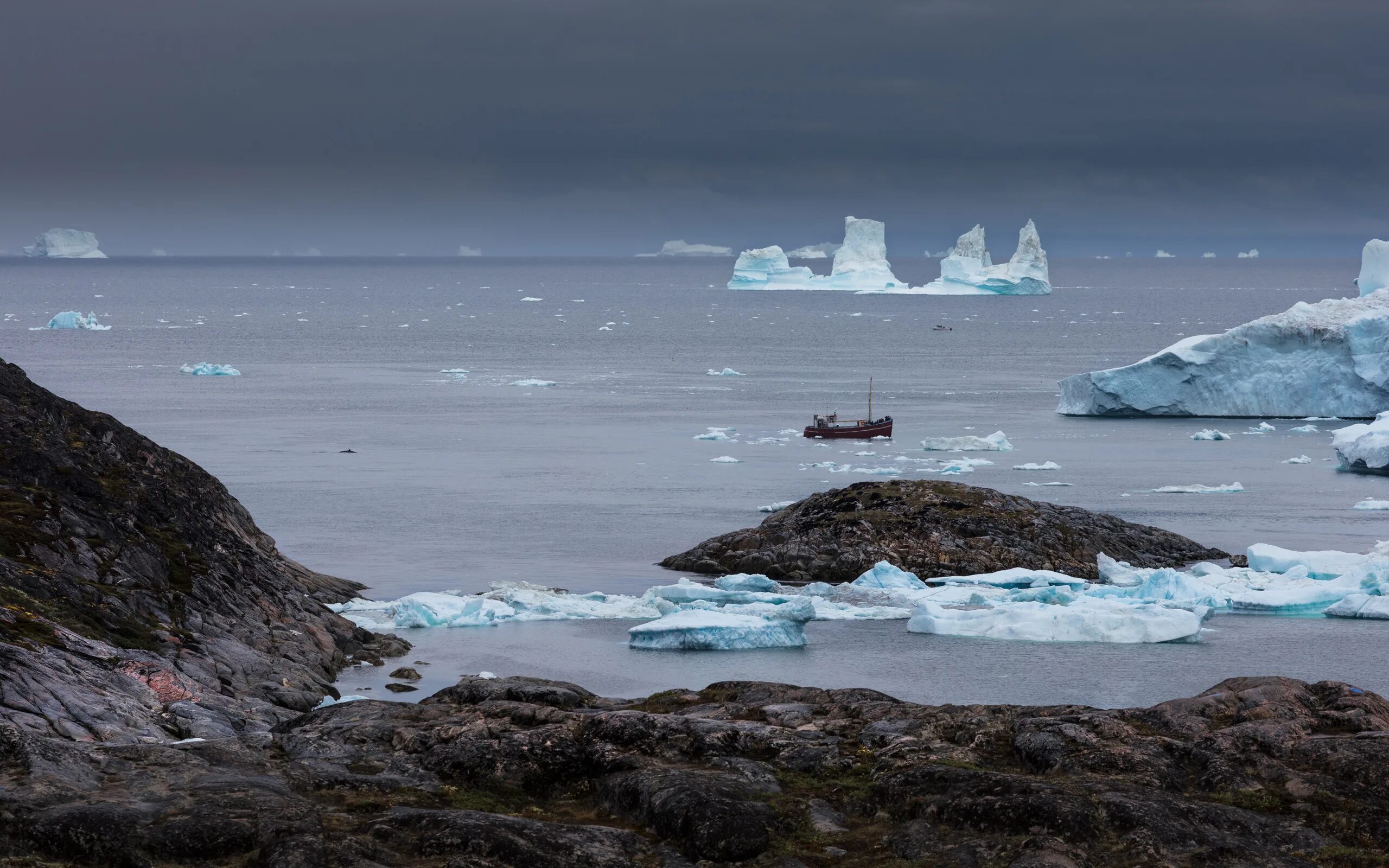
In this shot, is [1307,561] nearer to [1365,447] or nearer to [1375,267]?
[1365,447]

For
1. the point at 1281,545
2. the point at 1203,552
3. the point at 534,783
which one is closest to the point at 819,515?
the point at 1203,552

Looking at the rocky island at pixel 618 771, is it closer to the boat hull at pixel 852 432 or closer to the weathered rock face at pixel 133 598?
the weathered rock face at pixel 133 598

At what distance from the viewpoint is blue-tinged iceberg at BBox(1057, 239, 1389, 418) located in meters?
58.5

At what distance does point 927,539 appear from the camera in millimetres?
31688

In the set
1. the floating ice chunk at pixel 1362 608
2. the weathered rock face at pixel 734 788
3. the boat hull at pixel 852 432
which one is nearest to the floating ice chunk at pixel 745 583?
the floating ice chunk at pixel 1362 608

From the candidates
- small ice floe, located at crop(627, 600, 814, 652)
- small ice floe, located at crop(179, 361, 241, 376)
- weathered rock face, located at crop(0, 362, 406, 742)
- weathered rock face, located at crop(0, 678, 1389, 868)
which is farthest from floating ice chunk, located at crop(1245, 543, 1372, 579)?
small ice floe, located at crop(179, 361, 241, 376)

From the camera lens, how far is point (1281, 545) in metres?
35.2

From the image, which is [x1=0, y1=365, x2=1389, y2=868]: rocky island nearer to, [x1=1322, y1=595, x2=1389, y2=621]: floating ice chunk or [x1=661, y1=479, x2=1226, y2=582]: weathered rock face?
[x1=1322, y1=595, x2=1389, y2=621]: floating ice chunk

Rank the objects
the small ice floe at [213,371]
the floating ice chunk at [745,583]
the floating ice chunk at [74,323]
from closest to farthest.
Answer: the floating ice chunk at [745,583]
the small ice floe at [213,371]
the floating ice chunk at [74,323]

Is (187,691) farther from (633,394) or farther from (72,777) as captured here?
(633,394)

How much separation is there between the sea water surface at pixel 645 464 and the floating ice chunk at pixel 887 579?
2.61 m

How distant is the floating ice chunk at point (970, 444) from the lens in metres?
51.1

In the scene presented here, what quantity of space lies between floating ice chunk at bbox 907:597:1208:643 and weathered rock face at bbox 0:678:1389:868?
10713 mm

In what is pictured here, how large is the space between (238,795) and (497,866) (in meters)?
2.26
